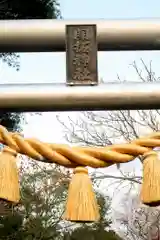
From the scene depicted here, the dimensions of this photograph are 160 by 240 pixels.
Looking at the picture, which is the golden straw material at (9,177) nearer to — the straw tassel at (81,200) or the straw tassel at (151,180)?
the straw tassel at (81,200)

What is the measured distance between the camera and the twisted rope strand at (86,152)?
4.35ft

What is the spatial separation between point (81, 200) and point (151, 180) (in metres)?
0.18

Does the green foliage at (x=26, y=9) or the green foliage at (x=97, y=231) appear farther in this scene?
the green foliage at (x=97, y=231)

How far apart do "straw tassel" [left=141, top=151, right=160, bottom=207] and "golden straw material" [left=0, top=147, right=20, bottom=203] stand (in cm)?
33

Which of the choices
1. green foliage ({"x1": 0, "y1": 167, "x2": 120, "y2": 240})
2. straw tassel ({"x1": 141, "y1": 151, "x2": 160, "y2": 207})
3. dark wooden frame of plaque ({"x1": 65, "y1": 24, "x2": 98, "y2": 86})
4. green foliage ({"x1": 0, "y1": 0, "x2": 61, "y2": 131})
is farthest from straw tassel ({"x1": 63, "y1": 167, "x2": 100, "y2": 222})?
green foliage ({"x1": 0, "y1": 167, "x2": 120, "y2": 240})

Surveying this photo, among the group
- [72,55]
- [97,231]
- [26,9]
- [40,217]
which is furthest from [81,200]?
[40,217]

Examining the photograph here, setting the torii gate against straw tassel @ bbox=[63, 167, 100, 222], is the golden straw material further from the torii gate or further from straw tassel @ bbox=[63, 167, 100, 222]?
straw tassel @ bbox=[63, 167, 100, 222]

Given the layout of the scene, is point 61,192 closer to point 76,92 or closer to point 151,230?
point 151,230

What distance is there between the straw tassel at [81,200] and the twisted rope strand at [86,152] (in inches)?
1.3

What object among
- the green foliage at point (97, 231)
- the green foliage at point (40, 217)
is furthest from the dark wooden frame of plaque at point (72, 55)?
the green foliage at point (40, 217)

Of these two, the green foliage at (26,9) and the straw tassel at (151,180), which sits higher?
the green foliage at (26,9)

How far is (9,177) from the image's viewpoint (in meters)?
1.33

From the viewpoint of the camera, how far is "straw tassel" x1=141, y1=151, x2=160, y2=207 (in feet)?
4.25

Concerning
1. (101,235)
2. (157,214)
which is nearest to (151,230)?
(157,214)
